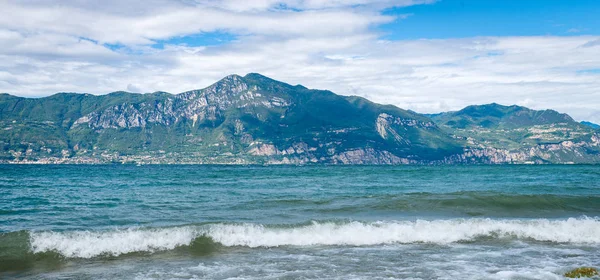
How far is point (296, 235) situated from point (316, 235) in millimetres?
1053

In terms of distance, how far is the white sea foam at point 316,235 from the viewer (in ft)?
70.2

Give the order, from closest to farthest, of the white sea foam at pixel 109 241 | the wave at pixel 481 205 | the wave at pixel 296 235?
the white sea foam at pixel 109 241
the wave at pixel 296 235
the wave at pixel 481 205

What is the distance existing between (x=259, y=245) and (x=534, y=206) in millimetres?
23984

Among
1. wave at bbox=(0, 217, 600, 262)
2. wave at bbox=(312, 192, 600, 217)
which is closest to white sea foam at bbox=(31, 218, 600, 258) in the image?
wave at bbox=(0, 217, 600, 262)

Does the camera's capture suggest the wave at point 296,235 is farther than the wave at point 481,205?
No

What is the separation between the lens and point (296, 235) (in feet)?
77.9

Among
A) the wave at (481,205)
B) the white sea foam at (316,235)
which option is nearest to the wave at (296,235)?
the white sea foam at (316,235)

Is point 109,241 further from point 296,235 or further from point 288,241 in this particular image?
point 296,235

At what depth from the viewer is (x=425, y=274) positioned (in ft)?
54.7

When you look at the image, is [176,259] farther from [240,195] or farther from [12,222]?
[240,195]

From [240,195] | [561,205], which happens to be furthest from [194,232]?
[561,205]

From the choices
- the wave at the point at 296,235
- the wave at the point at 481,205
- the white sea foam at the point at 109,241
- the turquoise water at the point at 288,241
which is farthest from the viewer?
the wave at the point at 481,205

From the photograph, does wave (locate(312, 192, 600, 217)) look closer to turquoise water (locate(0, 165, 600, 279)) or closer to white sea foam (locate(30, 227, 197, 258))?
turquoise water (locate(0, 165, 600, 279))

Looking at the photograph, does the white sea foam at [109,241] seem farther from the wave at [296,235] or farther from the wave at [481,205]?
the wave at [481,205]
